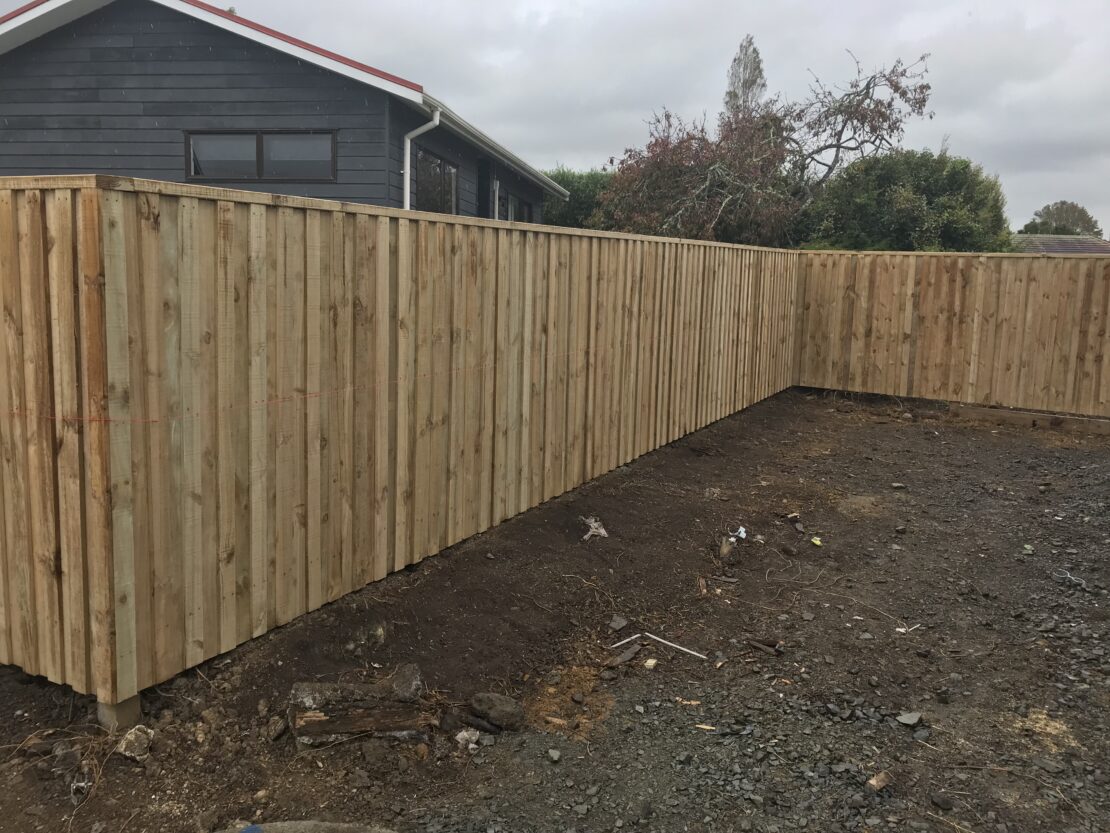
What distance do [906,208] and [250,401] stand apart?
17.0 metres

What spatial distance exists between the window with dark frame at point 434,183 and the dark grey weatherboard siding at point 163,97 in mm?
1283

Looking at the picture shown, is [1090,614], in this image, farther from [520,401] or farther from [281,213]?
[281,213]

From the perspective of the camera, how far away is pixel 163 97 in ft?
37.6

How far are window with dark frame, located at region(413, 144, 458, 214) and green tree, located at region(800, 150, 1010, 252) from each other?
27.1 ft

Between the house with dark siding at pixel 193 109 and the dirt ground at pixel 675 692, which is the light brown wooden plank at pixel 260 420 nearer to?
the dirt ground at pixel 675 692

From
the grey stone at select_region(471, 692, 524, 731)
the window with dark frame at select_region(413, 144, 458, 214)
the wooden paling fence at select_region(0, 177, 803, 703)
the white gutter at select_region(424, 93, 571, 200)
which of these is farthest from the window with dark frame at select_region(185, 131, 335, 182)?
the grey stone at select_region(471, 692, 524, 731)

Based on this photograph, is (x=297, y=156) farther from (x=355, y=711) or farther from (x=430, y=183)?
(x=355, y=711)

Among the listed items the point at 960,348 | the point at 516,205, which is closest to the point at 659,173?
the point at 516,205

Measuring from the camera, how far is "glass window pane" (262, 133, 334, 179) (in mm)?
11531

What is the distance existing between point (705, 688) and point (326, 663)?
1.73m

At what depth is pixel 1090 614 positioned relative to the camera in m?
4.84

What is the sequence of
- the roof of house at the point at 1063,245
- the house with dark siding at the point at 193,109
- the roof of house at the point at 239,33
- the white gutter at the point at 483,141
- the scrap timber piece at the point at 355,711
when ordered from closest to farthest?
the scrap timber piece at the point at 355,711 < the roof of house at the point at 239,33 < the house with dark siding at the point at 193,109 < the white gutter at the point at 483,141 < the roof of house at the point at 1063,245

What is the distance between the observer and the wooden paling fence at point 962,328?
10227 mm

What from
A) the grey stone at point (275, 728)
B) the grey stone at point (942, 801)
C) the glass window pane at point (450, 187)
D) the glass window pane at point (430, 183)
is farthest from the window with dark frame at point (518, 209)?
the grey stone at point (942, 801)
